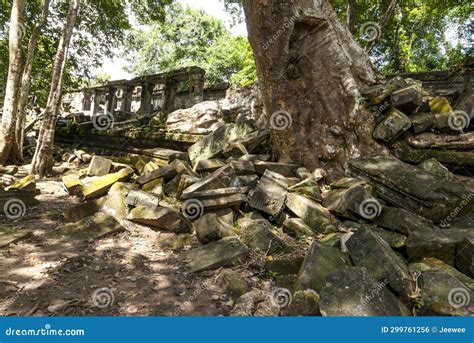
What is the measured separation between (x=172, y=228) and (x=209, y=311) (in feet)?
5.42

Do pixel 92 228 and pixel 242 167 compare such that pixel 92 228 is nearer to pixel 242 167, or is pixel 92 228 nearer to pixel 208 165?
pixel 208 165

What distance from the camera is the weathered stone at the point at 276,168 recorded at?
5059 millimetres

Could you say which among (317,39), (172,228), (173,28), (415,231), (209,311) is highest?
(173,28)

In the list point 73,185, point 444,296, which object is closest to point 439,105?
point 444,296

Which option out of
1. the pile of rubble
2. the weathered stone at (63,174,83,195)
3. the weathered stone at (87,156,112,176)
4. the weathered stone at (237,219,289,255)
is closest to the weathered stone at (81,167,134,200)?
the pile of rubble

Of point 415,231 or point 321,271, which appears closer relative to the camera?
point 321,271

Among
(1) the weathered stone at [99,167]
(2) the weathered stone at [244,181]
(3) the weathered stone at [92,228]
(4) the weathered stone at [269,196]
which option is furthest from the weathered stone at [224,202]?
(1) the weathered stone at [99,167]

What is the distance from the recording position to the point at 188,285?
9.79 feet

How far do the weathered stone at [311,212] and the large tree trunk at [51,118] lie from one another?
6639mm

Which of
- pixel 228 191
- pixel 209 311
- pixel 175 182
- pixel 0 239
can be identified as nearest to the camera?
pixel 209 311

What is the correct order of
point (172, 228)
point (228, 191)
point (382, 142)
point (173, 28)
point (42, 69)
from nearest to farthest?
point (172, 228) < point (228, 191) < point (382, 142) < point (42, 69) < point (173, 28)

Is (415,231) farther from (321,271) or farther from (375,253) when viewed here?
(321,271)

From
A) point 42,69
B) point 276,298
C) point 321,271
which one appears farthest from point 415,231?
point 42,69

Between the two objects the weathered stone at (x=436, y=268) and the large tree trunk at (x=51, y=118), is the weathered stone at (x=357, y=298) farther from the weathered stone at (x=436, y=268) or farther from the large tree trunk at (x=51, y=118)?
the large tree trunk at (x=51, y=118)
